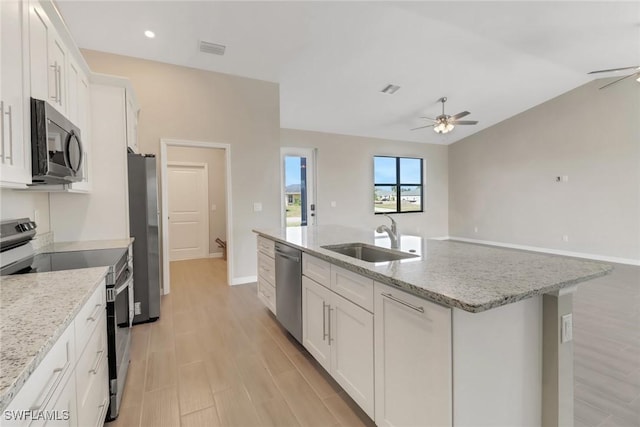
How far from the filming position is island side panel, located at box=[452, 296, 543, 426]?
1.15 m

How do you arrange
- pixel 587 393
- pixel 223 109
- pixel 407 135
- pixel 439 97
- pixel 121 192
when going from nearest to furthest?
pixel 587 393 → pixel 121 192 → pixel 223 109 → pixel 439 97 → pixel 407 135

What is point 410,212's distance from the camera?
834 centimetres

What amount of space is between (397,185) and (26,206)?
290 inches

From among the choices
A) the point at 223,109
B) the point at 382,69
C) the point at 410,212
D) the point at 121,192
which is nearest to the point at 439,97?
the point at 382,69

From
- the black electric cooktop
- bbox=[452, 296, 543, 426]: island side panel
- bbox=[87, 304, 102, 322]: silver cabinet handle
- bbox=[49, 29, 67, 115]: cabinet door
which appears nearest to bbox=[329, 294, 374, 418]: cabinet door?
bbox=[452, 296, 543, 426]: island side panel

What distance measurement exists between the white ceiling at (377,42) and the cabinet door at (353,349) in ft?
9.96

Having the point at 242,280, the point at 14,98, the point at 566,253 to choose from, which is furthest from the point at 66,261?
the point at 566,253

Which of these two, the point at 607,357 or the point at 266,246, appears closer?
the point at 607,357

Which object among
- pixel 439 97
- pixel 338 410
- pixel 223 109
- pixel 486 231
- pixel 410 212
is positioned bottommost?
pixel 338 410

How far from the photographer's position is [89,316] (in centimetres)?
134

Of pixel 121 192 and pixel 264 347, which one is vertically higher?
pixel 121 192

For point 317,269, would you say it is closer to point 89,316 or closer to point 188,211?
point 89,316

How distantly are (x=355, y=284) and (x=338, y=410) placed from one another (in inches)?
32.0

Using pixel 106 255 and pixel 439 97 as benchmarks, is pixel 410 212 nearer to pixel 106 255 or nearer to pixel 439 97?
pixel 439 97
